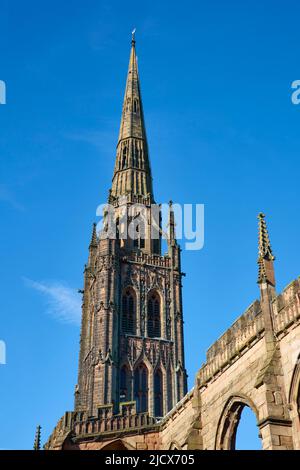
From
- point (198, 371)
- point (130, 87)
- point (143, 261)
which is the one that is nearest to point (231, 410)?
point (198, 371)

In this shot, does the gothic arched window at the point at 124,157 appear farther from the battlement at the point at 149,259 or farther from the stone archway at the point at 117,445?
the stone archway at the point at 117,445

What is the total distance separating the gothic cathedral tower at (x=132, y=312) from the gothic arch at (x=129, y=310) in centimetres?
8

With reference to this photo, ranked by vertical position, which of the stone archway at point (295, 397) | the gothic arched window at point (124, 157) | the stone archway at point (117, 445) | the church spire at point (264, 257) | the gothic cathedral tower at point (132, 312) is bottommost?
the stone archway at point (295, 397)

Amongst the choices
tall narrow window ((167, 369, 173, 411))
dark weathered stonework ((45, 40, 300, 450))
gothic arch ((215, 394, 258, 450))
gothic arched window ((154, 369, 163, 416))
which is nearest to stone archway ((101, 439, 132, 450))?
dark weathered stonework ((45, 40, 300, 450))

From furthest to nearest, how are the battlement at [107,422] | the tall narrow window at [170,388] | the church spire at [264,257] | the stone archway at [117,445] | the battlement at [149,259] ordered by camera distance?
the battlement at [149,259]
the tall narrow window at [170,388]
the battlement at [107,422]
the stone archway at [117,445]
the church spire at [264,257]

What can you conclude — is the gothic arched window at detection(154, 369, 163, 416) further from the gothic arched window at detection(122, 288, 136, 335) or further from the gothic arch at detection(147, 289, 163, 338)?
the gothic arched window at detection(122, 288, 136, 335)

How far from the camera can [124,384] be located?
5441 centimetres

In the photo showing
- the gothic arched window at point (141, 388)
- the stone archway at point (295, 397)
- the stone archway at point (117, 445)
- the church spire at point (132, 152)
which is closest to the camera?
the stone archway at point (295, 397)

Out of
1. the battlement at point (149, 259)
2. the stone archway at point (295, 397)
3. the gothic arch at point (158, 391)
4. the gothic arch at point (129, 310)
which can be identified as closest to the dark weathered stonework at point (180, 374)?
the stone archway at point (295, 397)

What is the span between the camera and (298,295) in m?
20.8

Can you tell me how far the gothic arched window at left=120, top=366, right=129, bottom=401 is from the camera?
53.2m

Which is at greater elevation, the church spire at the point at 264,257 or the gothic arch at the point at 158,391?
the gothic arch at the point at 158,391

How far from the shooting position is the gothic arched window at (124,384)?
174 feet

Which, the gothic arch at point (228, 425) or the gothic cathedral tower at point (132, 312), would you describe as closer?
the gothic arch at point (228, 425)
